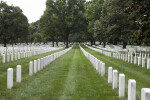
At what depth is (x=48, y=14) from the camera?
67.0 metres

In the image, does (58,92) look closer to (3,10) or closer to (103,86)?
(103,86)

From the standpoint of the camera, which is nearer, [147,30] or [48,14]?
[147,30]

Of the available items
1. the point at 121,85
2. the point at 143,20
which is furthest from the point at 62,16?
the point at 121,85

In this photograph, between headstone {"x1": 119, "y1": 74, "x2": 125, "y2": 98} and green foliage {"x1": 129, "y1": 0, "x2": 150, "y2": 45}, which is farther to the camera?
green foliage {"x1": 129, "y1": 0, "x2": 150, "y2": 45}

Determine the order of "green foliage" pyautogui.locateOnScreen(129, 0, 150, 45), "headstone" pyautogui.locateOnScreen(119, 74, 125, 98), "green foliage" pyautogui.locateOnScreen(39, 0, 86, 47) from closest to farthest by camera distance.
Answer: "headstone" pyautogui.locateOnScreen(119, 74, 125, 98) → "green foliage" pyautogui.locateOnScreen(129, 0, 150, 45) → "green foliage" pyautogui.locateOnScreen(39, 0, 86, 47)

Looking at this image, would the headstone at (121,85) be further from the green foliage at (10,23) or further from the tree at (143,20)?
the green foliage at (10,23)

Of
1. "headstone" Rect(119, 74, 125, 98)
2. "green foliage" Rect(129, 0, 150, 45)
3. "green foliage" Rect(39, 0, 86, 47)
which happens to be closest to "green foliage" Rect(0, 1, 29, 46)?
"green foliage" Rect(39, 0, 86, 47)

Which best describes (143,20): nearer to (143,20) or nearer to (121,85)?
(143,20)

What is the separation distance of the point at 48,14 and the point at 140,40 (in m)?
55.4

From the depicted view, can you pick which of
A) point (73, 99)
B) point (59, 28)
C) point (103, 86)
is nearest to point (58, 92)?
point (73, 99)

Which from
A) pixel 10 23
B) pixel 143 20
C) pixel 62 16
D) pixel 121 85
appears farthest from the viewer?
pixel 62 16

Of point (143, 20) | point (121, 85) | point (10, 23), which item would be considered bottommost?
point (121, 85)

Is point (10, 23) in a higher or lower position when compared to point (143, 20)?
higher

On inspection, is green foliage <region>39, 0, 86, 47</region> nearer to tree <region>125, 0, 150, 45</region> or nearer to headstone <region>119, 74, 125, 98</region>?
tree <region>125, 0, 150, 45</region>
